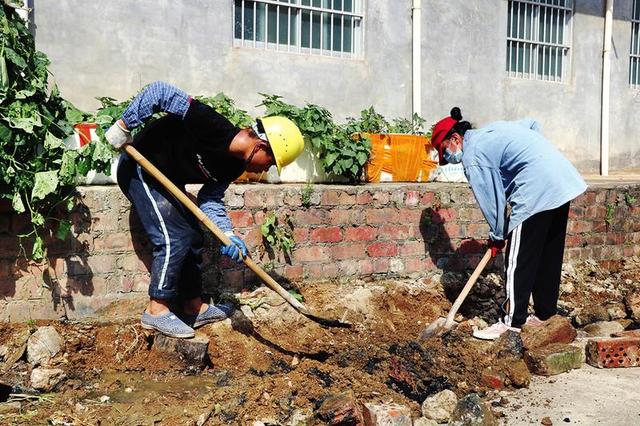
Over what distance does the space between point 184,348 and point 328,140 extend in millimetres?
2237

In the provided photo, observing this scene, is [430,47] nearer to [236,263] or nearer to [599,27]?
[599,27]

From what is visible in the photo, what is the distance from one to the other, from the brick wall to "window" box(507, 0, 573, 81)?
3.16 metres

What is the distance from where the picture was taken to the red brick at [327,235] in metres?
5.17

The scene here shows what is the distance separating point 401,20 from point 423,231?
358 cm

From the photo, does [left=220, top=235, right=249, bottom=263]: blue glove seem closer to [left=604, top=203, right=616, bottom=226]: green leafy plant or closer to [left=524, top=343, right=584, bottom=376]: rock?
[left=524, top=343, right=584, bottom=376]: rock

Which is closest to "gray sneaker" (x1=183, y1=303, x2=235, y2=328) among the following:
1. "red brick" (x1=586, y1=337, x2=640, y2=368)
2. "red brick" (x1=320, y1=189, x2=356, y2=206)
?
"red brick" (x1=320, y1=189, x2=356, y2=206)

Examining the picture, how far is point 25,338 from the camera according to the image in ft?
12.6

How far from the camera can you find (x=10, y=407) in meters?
3.25

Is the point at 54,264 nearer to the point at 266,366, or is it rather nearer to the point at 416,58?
the point at 266,366

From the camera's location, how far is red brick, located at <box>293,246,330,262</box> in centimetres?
510

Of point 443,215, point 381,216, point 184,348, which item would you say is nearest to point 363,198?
point 381,216

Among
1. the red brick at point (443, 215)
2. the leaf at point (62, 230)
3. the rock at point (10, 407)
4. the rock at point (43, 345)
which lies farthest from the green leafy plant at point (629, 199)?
the rock at point (10, 407)

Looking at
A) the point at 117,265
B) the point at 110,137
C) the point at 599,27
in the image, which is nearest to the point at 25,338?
the point at 117,265

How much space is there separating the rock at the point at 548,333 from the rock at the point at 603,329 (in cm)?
61
